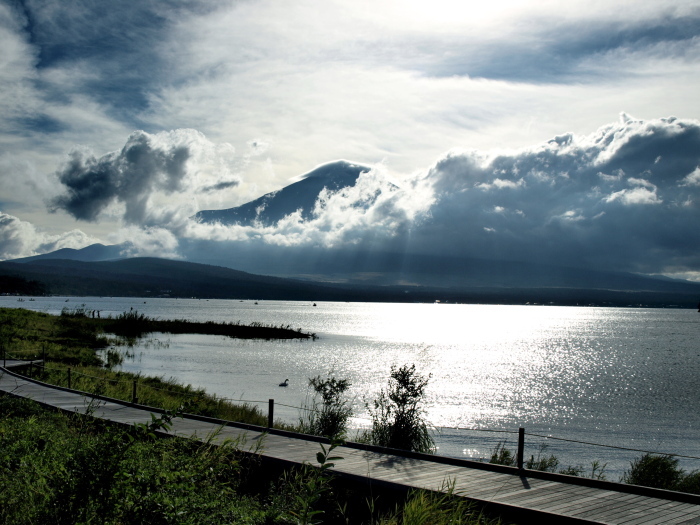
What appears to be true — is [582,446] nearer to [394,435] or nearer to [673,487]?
[673,487]

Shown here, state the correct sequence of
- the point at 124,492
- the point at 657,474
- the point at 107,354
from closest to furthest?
the point at 124,492
the point at 657,474
the point at 107,354

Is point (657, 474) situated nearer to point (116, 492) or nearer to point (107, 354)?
point (116, 492)

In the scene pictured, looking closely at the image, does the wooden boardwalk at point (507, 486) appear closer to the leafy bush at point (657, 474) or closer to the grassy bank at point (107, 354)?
the grassy bank at point (107, 354)

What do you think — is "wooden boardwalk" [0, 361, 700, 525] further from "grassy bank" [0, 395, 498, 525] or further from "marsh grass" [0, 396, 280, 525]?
"marsh grass" [0, 396, 280, 525]

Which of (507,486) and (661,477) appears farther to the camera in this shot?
(661,477)

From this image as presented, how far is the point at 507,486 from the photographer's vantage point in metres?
11.3

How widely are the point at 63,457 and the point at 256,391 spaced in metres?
34.5

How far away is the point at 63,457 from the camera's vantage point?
864 centimetres

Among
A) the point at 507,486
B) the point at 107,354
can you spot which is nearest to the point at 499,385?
the point at 107,354

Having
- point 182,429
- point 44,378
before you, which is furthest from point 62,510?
point 44,378

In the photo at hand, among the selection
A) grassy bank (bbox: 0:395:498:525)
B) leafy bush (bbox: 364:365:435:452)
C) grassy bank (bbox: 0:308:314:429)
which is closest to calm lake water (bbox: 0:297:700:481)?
leafy bush (bbox: 364:365:435:452)

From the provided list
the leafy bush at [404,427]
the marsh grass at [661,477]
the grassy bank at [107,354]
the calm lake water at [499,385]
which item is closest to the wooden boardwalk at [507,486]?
the grassy bank at [107,354]

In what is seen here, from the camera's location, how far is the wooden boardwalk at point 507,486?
9562 mm

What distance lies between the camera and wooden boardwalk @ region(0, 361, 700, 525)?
956cm
